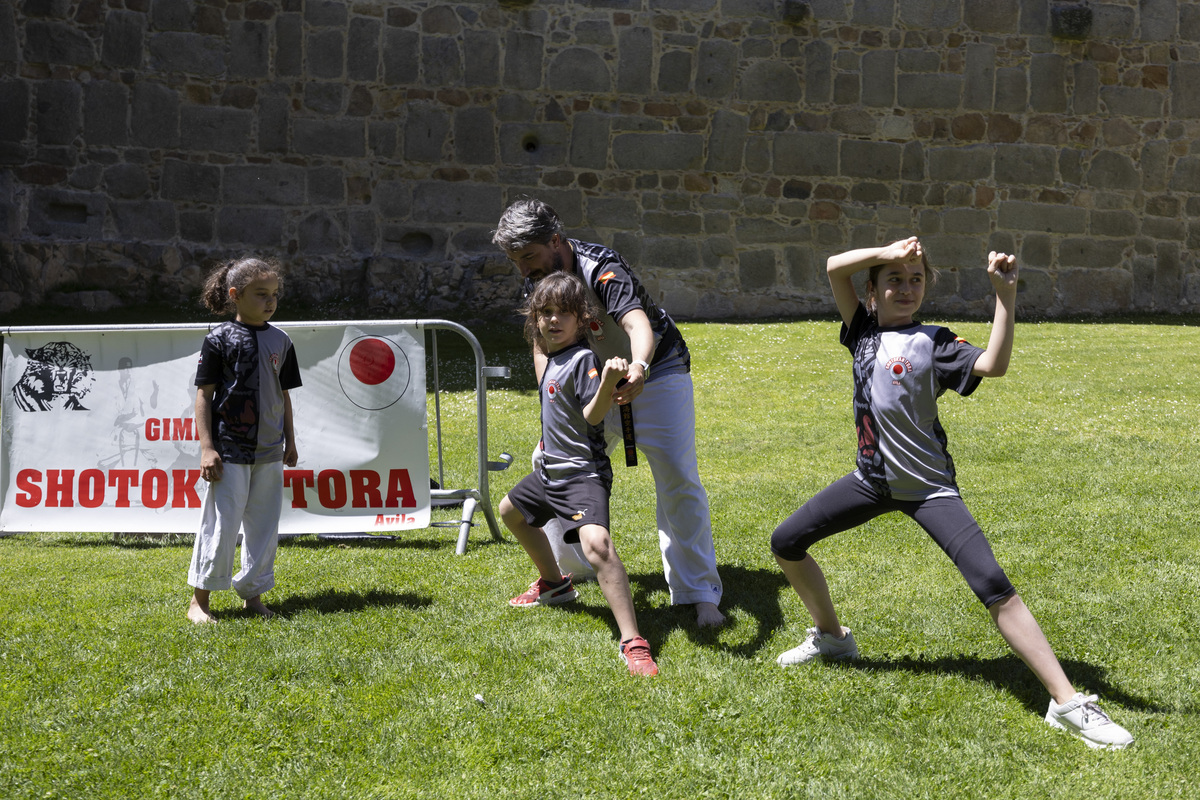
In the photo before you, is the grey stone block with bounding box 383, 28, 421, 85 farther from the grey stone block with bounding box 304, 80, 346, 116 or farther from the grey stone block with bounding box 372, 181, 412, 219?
the grey stone block with bounding box 372, 181, 412, 219

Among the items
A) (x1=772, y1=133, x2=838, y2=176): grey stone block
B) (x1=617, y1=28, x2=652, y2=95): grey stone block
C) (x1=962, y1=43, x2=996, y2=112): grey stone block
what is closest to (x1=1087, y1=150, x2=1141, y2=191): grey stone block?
(x1=962, y1=43, x2=996, y2=112): grey stone block

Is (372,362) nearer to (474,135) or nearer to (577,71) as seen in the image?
(474,135)

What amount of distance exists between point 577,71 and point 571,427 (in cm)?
1069

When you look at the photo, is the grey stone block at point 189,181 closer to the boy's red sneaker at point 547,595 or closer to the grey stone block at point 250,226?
the grey stone block at point 250,226

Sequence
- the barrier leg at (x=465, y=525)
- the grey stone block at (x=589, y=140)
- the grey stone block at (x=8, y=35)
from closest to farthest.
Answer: the barrier leg at (x=465, y=525)
the grey stone block at (x=8, y=35)
the grey stone block at (x=589, y=140)

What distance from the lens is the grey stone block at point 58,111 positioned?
12727 millimetres

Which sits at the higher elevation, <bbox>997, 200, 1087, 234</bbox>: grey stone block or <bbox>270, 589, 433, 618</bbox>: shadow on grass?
<bbox>997, 200, 1087, 234</bbox>: grey stone block

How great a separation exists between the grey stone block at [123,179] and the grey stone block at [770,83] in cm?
806

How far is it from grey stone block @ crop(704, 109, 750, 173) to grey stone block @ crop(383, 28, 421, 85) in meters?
4.10

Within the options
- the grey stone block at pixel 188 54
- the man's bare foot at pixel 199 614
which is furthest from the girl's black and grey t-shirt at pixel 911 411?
the grey stone block at pixel 188 54

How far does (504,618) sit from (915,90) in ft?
40.5

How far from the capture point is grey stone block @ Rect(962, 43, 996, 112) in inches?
559

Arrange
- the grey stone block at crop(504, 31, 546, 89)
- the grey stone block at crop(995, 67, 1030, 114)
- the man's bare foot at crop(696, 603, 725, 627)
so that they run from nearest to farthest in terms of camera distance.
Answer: the man's bare foot at crop(696, 603, 725, 627) → the grey stone block at crop(504, 31, 546, 89) → the grey stone block at crop(995, 67, 1030, 114)

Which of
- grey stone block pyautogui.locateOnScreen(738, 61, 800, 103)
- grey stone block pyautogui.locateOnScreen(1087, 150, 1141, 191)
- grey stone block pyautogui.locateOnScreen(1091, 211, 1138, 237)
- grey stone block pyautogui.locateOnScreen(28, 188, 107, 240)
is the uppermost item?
grey stone block pyautogui.locateOnScreen(738, 61, 800, 103)
